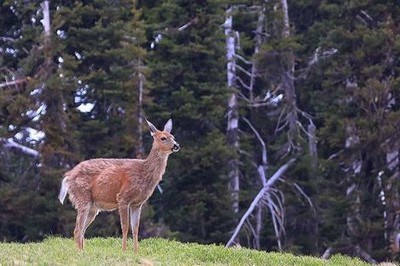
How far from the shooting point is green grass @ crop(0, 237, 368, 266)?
12.2m

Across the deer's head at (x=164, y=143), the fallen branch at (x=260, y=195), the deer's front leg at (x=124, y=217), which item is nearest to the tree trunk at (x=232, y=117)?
the fallen branch at (x=260, y=195)

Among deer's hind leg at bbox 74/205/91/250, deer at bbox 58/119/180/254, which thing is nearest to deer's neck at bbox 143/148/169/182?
deer at bbox 58/119/180/254

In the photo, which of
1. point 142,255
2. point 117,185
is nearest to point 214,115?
point 117,185

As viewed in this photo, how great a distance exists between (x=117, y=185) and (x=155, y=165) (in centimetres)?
62

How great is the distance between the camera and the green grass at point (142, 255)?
1220 centimetres

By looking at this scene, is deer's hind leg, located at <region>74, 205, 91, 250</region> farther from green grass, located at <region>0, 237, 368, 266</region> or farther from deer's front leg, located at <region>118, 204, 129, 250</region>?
deer's front leg, located at <region>118, 204, 129, 250</region>

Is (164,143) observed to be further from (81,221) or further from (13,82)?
(13,82)

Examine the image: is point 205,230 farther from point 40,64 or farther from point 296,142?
point 40,64

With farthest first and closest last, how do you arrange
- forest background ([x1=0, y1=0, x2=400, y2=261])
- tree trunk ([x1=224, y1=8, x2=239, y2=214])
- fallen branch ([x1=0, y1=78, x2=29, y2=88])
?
tree trunk ([x1=224, y1=8, x2=239, y2=214]), fallen branch ([x1=0, y1=78, x2=29, y2=88]), forest background ([x1=0, y1=0, x2=400, y2=261])

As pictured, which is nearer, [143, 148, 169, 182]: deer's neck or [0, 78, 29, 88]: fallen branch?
[143, 148, 169, 182]: deer's neck

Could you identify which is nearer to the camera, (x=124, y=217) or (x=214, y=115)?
(x=124, y=217)

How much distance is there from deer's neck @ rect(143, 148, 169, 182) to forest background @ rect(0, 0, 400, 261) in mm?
11471

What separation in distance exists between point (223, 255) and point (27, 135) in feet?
46.4

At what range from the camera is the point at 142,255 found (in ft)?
45.7
